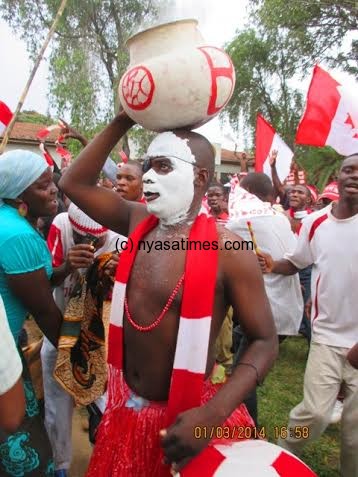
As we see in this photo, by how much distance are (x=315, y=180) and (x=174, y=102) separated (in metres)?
19.8

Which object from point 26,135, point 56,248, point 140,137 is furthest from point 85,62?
point 56,248

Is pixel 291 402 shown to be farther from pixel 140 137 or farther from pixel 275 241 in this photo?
pixel 140 137

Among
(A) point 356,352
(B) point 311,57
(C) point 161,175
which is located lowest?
(A) point 356,352

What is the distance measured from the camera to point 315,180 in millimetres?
20500

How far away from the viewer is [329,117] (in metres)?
4.15

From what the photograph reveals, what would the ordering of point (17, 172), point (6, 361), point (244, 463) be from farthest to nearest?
point (17, 172) < point (244, 463) < point (6, 361)

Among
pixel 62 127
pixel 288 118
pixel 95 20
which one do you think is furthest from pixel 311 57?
pixel 62 127

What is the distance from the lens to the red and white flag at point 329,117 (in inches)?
153

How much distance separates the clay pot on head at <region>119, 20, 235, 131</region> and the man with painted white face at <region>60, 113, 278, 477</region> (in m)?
0.15

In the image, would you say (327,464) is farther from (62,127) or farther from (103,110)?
(103,110)

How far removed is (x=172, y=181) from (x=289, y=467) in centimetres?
111

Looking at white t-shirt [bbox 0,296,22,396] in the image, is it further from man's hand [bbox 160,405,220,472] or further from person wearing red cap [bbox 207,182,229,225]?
person wearing red cap [bbox 207,182,229,225]

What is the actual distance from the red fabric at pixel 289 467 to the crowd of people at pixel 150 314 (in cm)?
22

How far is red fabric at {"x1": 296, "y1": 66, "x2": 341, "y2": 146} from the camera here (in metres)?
4.20
